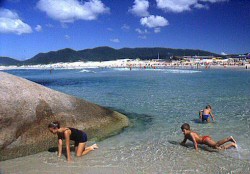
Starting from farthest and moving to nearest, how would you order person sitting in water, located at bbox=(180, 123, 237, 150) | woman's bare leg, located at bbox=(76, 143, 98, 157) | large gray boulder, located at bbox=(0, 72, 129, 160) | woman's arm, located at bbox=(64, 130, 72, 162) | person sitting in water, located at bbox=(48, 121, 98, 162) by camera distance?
person sitting in water, located at bbox=(180, 123, 237, 150), large gray boulder, located at bbox=(0, 72, 129, 160), woman's bare leg, located at bbox=(76, 143, 98, 157), person sitting in water, located at bbox=(48, 121, 98, 162), woman's arm, located at bbox=(64, 130, 72, 162)

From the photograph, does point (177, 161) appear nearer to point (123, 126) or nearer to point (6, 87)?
point (123, 126)

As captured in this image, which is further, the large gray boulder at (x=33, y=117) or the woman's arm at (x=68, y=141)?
the large gray boulder at (x=33, y=117)

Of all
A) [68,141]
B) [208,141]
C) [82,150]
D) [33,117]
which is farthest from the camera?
[33,117]

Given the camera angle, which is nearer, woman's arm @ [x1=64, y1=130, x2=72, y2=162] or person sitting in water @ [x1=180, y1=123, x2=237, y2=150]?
woman's arm @ [x1=64, y1=130, x2=72, y2=162]

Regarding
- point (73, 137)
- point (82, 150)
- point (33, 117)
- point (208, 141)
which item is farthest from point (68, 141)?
point (208, 141)

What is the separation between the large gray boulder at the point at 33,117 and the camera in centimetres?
862

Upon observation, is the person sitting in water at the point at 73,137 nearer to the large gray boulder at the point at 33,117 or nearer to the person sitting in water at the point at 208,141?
the large gray boulder at the point at 33,117

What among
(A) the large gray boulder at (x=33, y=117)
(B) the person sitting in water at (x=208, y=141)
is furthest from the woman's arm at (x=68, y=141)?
(B) the person sitting in water at (x=208, y=141)

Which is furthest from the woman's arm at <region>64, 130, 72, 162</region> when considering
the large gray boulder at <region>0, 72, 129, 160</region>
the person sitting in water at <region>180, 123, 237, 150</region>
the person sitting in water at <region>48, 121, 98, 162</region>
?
the person sitting in water at <region>180, 123, 237, 150</region>

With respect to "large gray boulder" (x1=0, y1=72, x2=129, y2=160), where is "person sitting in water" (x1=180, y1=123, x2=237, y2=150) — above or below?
below

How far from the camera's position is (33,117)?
9219 mm

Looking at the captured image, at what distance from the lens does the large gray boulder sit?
862cm

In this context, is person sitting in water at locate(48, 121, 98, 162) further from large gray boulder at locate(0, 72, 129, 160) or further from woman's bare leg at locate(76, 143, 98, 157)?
large gray boulder at locate(0, 72, 129, 160)

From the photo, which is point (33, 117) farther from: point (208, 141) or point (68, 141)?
point (208, 141)
